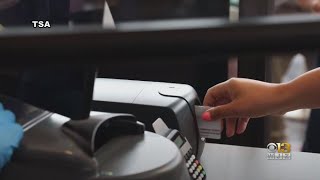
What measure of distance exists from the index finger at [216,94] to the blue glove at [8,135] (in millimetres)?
431

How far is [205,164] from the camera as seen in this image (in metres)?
1.05

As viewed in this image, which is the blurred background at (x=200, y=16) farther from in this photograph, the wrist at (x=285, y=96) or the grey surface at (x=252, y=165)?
the grey surface at (x=252, y=165)

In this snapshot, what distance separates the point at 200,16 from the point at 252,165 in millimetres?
817

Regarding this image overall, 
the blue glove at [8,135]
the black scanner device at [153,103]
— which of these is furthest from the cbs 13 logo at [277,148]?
the blue glove at [8,135]

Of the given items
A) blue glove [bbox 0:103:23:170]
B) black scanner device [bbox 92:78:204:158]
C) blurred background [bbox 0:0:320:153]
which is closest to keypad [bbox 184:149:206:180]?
black scanner device [bbox 92:78:204:158]

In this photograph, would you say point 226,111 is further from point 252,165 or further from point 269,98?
point 252,165

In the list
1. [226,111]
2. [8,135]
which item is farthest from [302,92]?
[8,135]

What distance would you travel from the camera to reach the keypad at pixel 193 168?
91 centimetres

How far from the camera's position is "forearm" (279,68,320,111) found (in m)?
0.90

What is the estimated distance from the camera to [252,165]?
1.05 meters

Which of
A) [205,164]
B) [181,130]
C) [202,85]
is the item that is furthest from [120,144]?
[202,85]

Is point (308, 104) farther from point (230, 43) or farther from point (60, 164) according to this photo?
point (230, 43)

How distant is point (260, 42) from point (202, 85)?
135 cm

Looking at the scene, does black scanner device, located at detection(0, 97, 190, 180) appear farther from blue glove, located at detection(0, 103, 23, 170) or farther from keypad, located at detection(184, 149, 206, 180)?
keypad, located at detection(184, 149, 206, 180)
